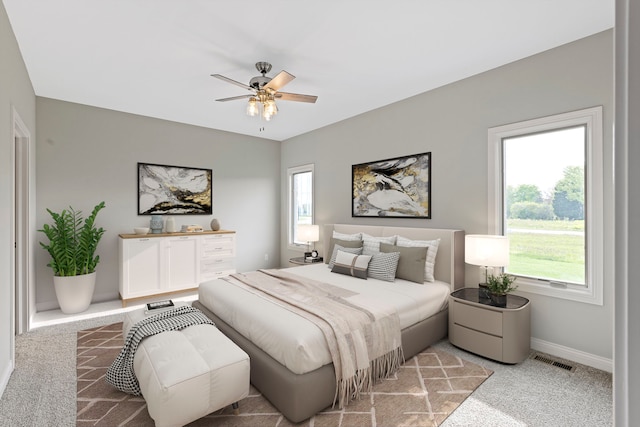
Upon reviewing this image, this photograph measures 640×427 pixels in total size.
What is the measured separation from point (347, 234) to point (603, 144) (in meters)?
2.88

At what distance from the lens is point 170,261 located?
468 centimetres

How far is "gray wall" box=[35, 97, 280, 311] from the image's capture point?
13.7ft

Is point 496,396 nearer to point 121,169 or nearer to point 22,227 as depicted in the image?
point 22,227

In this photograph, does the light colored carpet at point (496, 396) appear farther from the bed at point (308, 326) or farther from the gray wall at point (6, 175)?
the bed at point (308, 326)

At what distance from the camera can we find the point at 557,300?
2.87 metres

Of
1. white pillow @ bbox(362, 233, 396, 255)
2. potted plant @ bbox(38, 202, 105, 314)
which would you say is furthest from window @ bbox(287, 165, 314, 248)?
potted plant @ bbox(38, 202, 105, 314)

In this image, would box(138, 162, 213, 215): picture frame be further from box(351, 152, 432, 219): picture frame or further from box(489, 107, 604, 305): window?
box(489, 107, 604, 305): window

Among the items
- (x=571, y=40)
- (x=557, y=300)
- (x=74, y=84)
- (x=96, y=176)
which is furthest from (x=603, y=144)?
(x=96, y=176)

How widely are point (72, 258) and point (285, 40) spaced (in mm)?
3669

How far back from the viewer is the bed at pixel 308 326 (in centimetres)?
204

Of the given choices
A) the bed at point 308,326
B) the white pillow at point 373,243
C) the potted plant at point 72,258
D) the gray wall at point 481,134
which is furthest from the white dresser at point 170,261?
the white pillow at point 373,243

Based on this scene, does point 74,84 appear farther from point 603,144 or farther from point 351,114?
point 603,144

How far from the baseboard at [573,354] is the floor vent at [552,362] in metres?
0.08

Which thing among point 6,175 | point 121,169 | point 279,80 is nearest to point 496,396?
point 279,80
